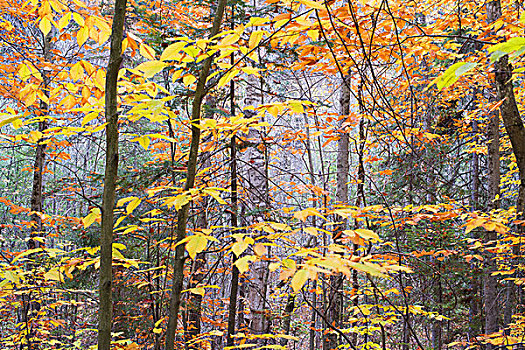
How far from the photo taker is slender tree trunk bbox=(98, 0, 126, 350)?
50.5 inches

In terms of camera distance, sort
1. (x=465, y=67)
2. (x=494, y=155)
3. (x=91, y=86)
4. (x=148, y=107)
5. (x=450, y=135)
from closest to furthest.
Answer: (x=465, y=67), (x=148, y=107), (x=91, y=86), (x=494, y=155), (x=450, y=135)

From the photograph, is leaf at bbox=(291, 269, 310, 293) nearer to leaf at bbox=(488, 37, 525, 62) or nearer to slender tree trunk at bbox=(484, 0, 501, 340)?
leaf at bbox=(488, 37, 525, 62)

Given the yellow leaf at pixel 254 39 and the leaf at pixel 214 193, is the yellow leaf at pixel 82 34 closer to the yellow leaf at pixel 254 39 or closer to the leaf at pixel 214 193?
the yellow leaf at pixel 254 39

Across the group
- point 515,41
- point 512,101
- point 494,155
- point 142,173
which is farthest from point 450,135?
point 515,41

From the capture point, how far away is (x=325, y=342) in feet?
15.5

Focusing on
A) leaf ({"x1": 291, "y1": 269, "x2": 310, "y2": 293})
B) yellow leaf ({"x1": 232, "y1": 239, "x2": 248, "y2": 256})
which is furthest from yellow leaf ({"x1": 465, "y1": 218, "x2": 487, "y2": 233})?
yellow leaf ({"x1": 232, "y1": 239, "x2": 248, "y2": 256})

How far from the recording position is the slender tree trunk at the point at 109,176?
128cm

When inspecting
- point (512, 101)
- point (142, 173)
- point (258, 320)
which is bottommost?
point (258, 320)

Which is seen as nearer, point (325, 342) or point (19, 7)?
point (325, 342)

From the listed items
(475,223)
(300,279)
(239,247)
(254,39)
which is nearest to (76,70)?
(254,39)

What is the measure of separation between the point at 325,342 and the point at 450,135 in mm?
6630

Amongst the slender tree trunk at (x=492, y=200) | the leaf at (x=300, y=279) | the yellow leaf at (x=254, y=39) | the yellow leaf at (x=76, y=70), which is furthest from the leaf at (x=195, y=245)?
the slender tree trunk at (x=492, y=200)

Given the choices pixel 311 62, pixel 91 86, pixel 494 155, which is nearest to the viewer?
pixel 91 86

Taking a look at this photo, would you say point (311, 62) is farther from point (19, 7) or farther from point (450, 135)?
point (450, 135)
